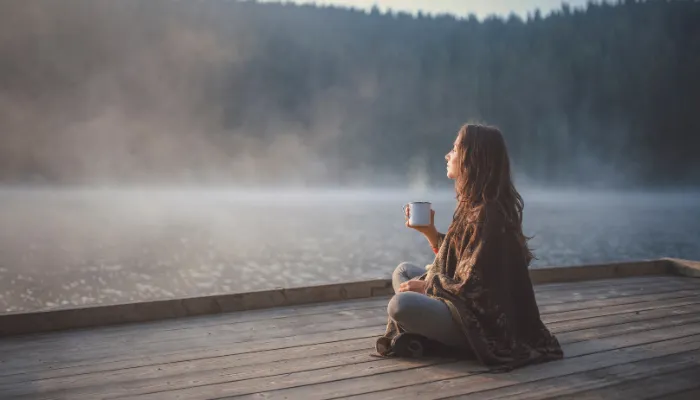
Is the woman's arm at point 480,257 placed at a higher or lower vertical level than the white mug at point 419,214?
lower

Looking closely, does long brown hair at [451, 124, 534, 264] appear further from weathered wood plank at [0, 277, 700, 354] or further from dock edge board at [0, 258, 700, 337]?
dock edge board at [0, 258, 700, 337]

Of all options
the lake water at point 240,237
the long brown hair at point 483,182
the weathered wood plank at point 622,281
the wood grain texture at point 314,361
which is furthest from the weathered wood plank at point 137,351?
the lake water at point 240,237

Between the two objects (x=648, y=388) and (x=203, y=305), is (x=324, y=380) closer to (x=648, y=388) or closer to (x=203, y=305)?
(x=648, y=388)

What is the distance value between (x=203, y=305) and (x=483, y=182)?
1.31 m

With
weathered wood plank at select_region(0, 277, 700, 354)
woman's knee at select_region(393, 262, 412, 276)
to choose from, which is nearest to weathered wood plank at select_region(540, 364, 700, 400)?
woman's knee at select_region(393, 262, 412, 276)

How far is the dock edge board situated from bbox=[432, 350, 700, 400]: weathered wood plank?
1250 mm

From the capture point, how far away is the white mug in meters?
1.79


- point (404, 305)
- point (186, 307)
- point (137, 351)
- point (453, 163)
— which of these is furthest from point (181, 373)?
point (453, 163)

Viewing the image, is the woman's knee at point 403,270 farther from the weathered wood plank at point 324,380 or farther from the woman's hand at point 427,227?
the weathered wood plank at point 324,380

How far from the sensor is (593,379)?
1.59 m

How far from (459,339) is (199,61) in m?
10.0

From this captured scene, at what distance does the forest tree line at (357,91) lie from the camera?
378 inches

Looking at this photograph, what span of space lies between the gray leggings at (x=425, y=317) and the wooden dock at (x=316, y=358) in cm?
8

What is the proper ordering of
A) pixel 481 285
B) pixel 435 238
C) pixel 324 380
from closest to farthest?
pixel 324 380 → pixel 481 285 → pixel 435 238
